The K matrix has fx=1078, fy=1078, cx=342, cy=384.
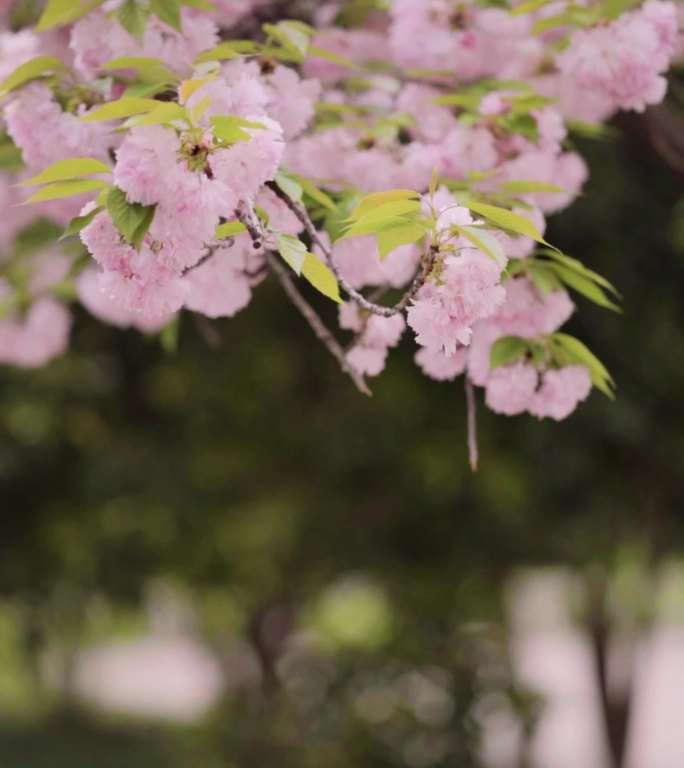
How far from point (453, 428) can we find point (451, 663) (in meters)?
2.61

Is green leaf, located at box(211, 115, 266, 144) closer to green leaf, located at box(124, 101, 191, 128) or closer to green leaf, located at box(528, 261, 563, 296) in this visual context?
green leaf, located at box(124, 101, 191, 128)

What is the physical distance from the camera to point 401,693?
24.2ft

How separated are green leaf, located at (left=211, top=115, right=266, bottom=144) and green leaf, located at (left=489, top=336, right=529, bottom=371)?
2.41ft

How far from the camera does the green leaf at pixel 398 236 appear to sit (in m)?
1.55

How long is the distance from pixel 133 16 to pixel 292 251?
70cm

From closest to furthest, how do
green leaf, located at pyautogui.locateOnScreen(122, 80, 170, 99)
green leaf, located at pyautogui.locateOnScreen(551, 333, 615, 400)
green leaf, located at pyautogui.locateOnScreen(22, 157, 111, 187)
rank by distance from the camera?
green leaf, located at pyautogui.locateOnScreen(22, 157, 111, 187), green leaf, located at pyautogui.locateOnScreen(122, 80, 170, 99), green leaf, located at pyautogui.locateOnScreen(551, 333, 615, 400)

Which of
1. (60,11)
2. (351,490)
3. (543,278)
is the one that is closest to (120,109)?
(60,11)

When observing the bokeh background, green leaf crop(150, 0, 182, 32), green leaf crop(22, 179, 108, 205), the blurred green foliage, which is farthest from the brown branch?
the blurred green foliage

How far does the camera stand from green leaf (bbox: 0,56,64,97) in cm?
199

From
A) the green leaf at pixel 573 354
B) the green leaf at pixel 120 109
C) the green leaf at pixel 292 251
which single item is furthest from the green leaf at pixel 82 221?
the green leaf at pixel 573 354

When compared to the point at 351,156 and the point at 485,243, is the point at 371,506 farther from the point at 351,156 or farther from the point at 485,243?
the point at 485,243

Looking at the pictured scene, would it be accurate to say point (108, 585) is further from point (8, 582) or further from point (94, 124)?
Result: point (94, 124)

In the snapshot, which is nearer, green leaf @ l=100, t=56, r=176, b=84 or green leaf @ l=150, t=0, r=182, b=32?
green leaf @ l=100, t=56, r=176, b=84

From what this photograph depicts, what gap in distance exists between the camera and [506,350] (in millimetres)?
2037
